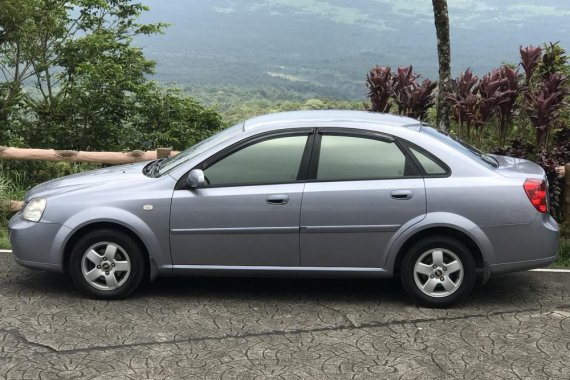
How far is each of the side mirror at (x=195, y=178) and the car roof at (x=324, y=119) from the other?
607 mm

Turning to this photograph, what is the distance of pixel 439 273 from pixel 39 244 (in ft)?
10.4

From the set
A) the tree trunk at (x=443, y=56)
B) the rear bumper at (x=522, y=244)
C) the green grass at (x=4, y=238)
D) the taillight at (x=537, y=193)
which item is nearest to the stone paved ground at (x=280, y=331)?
the rear bumper at (x=522, y=244)

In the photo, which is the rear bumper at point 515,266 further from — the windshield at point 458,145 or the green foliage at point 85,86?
the green foliage at point 85,86

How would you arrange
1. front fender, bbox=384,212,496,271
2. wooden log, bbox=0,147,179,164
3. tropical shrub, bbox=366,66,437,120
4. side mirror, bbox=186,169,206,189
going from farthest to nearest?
1. tropical shrub, bbox=366,66,437,120
2. wooden log, bbox=0,147,179,164
3. side mirror, bbox=186,169,206,189
4. front fender, bbox=384,212,496,271

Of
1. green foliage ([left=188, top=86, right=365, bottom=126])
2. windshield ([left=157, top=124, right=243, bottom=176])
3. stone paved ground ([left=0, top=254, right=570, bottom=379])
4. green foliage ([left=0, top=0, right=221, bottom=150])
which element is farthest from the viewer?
green foliage ([left=0, top=0, right=221, bottom=150])

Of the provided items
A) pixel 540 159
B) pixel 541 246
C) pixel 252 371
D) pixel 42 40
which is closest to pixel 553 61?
pixel 540 159

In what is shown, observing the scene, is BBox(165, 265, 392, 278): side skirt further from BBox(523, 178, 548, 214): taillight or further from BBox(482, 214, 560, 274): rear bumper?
BBox(523, 178, 548, 214): taillight

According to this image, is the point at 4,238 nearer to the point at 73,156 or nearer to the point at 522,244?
the point at 73,156

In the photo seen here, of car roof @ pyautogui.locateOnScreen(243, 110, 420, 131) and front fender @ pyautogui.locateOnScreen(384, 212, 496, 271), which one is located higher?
car roof @ pyautogui.locateOnScreen(243, 110, 420, 131)

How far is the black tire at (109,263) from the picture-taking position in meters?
5.93

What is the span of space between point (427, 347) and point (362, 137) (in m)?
1.77

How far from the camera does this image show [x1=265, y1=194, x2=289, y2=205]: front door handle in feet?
Answer: 19.1

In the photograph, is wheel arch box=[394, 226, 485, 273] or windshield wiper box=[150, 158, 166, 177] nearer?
wheel arch box=[394, 226, 485, 273]

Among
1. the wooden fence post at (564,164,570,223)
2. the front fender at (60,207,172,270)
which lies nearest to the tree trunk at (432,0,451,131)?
the wooden fence post at (564,164,570,223)
